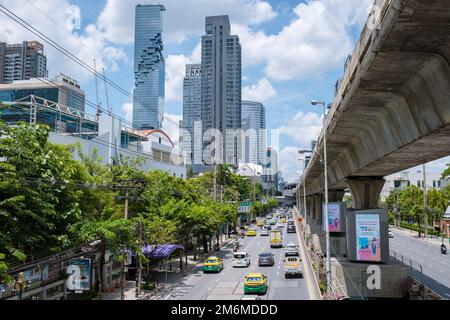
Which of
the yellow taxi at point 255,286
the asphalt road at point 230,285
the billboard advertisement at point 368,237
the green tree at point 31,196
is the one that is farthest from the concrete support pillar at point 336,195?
the green tree at point 31,196

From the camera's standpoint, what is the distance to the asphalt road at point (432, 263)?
30688 mm

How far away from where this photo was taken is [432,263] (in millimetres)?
43281

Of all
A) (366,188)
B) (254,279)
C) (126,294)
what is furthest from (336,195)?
(126,294)

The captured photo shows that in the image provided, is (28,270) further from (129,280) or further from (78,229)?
(129,280)

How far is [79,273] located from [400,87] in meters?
18.5

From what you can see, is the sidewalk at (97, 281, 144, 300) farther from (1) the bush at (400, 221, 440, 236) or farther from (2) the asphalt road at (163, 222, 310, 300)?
(1) the bush at (400, 221, 440, 236)

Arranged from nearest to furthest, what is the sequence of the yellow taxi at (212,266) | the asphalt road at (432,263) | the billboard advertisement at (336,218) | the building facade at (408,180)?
1. the asphalt road at (432,263)
2. the billboard advertisement at (336,218)
3. the yellow taxi at (212,266)
4. the building facade at (408,180)

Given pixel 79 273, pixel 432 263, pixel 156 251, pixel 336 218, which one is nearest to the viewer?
pixel 79 273

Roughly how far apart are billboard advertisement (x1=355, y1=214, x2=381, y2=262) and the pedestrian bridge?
564cm

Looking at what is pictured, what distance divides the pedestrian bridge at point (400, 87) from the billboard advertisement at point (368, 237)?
564 centimetres

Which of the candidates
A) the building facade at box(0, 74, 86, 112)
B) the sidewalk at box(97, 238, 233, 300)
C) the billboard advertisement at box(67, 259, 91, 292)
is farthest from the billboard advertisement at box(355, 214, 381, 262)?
the building facade at box(0, 74, 86, 112)

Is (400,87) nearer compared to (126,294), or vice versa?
(400,87)

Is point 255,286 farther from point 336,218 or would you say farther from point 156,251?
point 156,251

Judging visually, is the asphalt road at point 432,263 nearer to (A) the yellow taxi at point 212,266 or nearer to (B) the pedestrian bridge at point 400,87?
(B) the pedestrian bridge at point 400,87
